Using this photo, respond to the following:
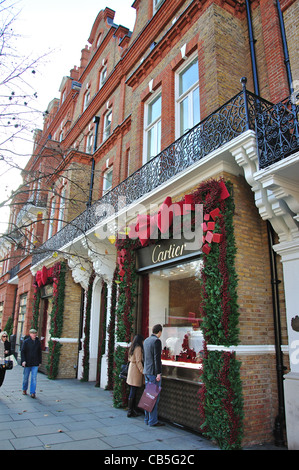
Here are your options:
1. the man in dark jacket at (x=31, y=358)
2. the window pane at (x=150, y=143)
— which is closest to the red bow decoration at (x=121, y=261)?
the window pane at (x=150, y=143)

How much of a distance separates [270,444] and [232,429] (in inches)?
36.8

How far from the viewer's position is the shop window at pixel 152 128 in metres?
10.2

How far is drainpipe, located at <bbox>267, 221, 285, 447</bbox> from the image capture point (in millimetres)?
5605

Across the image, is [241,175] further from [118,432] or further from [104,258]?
[104,258]

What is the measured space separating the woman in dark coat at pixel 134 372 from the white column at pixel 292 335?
10.3 ft

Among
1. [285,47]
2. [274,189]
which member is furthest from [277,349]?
[285,47]

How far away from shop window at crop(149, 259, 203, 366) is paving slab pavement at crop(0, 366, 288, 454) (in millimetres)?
1530

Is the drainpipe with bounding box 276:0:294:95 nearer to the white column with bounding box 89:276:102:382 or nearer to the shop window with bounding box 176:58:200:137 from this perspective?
the shop window with bounding box 176:58:200:137

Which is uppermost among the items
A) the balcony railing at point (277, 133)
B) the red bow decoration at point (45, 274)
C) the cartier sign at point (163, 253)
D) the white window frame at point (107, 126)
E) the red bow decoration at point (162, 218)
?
the white window frame at point (107, 126)

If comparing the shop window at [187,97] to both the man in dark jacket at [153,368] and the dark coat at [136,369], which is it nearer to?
the man in dark jacket at [153,368]

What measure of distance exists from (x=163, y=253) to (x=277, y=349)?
3.29 m

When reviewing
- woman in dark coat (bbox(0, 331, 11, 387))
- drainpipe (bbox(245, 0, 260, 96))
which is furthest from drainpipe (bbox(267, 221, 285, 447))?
woman in dark coat (bbox(0, 331, 11, 387))

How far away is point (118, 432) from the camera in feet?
19.9
